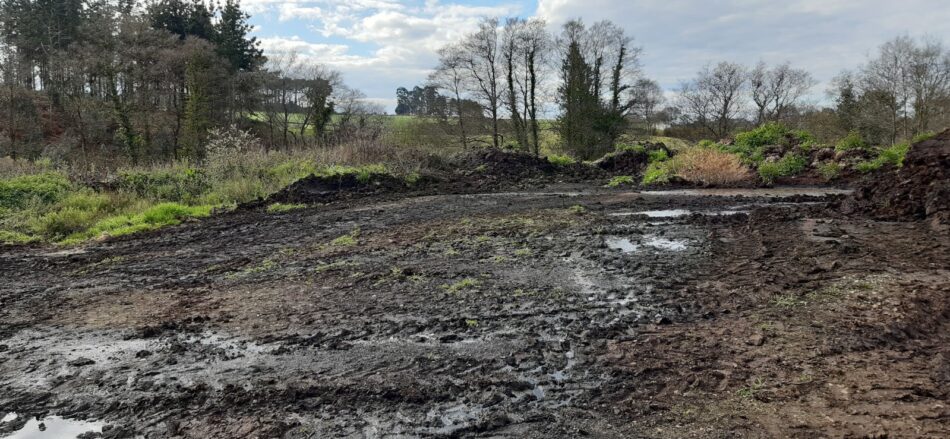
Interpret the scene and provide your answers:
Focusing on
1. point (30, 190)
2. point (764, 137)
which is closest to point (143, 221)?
point (30, 190)

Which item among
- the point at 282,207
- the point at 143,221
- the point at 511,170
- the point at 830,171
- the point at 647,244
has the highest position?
the point at 511,170

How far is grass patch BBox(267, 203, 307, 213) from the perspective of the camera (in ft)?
42.9

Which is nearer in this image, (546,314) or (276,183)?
(546,314)

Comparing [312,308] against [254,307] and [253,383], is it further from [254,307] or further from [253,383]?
[253,383]

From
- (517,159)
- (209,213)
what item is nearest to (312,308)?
(209,213)

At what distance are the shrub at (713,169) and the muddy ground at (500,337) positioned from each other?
8.13 meters

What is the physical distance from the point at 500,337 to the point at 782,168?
15472 mm

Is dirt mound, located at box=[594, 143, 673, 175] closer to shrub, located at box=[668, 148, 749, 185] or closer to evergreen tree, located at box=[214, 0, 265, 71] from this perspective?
shrub, located at box=[668, 148, 749, 185]

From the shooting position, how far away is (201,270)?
7418 mm

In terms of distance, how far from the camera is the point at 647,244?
25.6ft

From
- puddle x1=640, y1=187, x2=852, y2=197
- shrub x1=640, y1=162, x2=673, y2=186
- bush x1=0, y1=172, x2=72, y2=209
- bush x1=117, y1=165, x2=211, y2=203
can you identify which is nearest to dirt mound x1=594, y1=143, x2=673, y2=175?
shrub x1=640, y1=162, x2=673, y2=186

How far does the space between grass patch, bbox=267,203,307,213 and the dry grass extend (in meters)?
11.4

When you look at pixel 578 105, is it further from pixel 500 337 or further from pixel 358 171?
pixel 500 337

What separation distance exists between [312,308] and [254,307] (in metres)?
0.65
